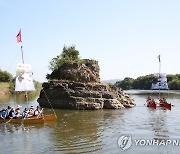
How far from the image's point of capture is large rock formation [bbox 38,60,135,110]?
51344 mm

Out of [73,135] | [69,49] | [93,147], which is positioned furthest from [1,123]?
[69,49]

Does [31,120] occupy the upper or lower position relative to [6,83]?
lower

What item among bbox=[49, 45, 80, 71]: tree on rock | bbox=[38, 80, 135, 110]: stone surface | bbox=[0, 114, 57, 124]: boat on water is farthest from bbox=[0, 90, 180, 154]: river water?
bbox=[49, 45, 80, 71]: tree on rock

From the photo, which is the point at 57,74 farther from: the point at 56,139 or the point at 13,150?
the point at 13,150

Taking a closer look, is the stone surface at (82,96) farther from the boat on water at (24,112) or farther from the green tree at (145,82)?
the green tree at (145,82)

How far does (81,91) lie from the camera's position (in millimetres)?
51781

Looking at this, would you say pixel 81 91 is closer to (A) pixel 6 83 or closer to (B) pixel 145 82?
(A) pixel 6 83

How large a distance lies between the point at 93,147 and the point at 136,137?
17.8 feet

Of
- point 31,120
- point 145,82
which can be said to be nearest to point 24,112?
point 31,120

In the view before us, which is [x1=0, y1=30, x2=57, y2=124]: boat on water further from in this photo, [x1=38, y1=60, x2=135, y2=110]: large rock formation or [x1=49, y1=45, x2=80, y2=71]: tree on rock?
[x1=49, y1=45, x2=80, y2=71]: tree on rock

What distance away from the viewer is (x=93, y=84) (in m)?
54.2

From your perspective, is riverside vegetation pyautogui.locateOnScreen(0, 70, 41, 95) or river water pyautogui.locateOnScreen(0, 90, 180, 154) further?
riverside vegetation pyautogui.locateOnScreen(0, 70, 41, 95)

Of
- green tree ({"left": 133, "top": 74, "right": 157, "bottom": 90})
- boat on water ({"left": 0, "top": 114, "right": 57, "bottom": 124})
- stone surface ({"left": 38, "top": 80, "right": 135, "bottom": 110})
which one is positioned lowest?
boat on water ({"left": 0, "top": 114, "right": 57, "bottom": 124})

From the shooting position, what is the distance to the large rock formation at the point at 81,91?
168 feet
